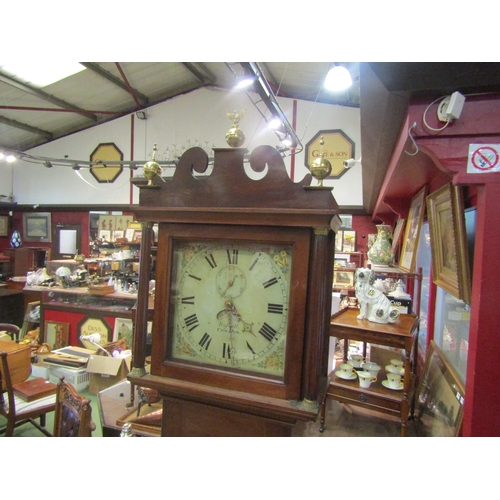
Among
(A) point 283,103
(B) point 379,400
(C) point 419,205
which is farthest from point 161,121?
(B) point 379,400

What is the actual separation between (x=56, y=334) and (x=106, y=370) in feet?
6.86

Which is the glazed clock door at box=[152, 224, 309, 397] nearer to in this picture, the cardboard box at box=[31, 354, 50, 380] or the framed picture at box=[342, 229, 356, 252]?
the cardboard box at box=[31, 354, 50, 380]

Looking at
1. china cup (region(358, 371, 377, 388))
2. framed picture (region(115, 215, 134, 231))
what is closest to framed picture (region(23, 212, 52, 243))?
framed picture (region(115, 215, 134, 231))

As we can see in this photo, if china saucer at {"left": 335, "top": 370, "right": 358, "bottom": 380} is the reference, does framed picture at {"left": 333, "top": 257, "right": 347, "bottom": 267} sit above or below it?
above

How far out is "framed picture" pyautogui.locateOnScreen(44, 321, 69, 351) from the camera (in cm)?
522

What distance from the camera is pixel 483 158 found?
1.04 m

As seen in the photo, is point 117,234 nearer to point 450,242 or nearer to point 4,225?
point 4,225

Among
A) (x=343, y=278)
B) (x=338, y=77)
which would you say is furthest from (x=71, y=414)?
(x=343, y=278)

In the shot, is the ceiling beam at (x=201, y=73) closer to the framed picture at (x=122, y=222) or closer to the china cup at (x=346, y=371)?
the framed picture at (x=122, y=222)

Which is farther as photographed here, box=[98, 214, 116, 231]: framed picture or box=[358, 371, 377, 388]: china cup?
box=[98, 214, 116, 231]: framed picture

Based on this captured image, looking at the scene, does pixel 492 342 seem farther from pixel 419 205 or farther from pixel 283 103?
pixel 283 103

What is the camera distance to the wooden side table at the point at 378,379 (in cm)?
171

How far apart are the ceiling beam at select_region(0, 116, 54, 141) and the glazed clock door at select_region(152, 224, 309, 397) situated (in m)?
8.51

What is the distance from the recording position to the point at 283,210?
2.40ft
